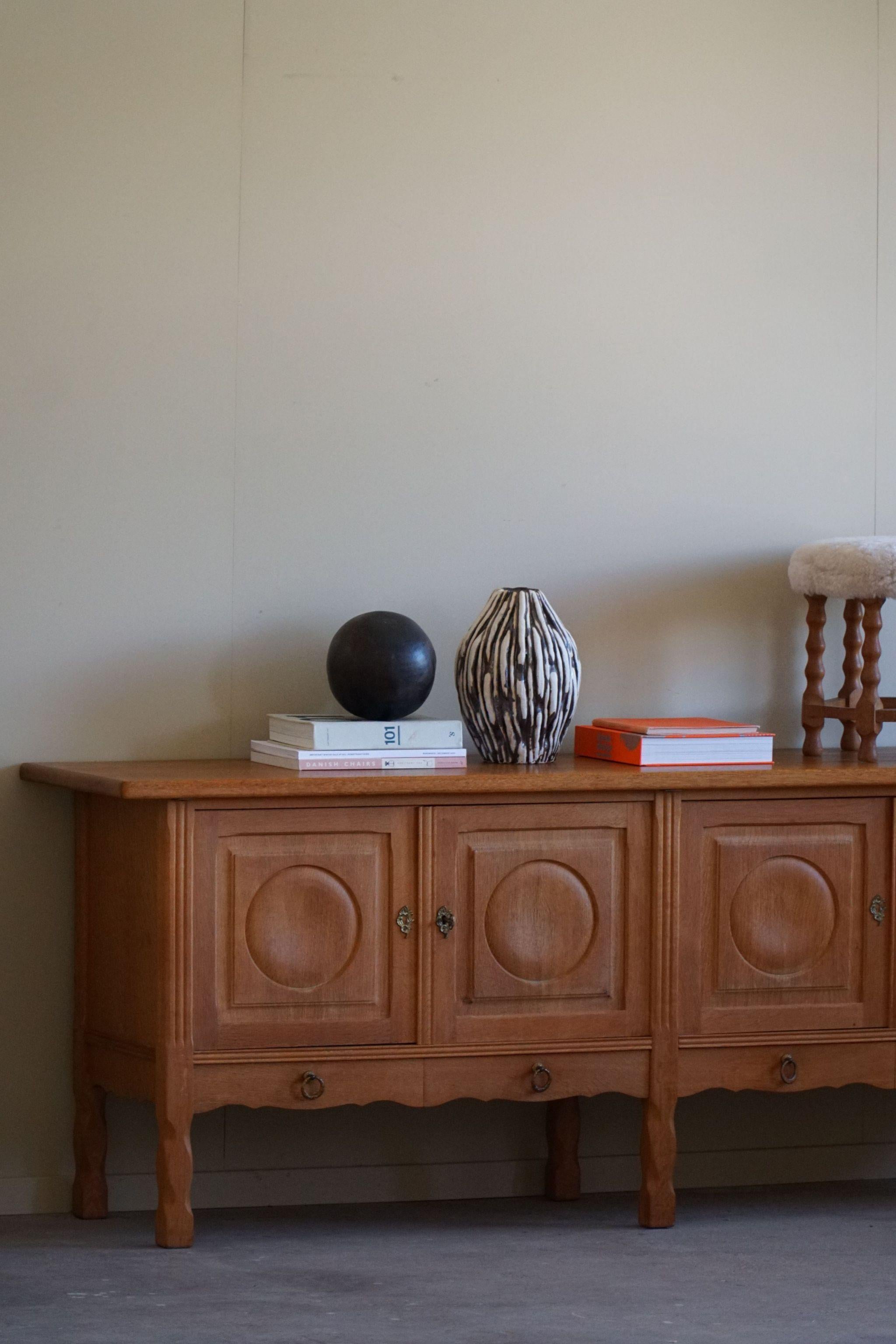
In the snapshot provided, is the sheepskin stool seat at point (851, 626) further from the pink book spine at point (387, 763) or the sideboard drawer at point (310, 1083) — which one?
the sideboard drawer at point (310, 1083)

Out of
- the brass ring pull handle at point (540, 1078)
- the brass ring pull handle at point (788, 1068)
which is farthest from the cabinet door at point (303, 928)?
the brass ring pull handle at point (788, 1068)

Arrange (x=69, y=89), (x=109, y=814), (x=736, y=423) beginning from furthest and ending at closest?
(x=736, y=423) → (x=69, y=89) → (x=109, y=814)

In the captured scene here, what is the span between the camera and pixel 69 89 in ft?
Result: 9.05

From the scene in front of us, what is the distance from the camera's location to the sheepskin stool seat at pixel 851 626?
2.71 meters

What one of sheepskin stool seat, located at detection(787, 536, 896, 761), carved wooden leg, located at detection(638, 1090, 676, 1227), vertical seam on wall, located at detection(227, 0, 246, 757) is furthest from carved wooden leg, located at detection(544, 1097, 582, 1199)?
vertical seam on wall, located at detection(227, 0, 246, 757)

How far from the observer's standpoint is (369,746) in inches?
101

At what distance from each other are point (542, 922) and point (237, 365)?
116 cm

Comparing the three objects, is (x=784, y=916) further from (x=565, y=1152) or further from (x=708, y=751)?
(x=565, y=1152)

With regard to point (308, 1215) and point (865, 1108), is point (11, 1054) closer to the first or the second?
point (308, 1215)

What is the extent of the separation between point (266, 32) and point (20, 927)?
1696mm

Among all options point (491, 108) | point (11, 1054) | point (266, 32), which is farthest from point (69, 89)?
point (11, 1054)

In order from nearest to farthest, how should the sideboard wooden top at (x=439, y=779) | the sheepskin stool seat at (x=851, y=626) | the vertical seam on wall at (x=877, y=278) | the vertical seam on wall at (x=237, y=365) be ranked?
the sideboard wooden top at (x=439, y=779) → the sheepskin stool seat at (x=851, y=626) → the vertical seam on wall at (x=237, y=365) → the vertical seam on wall at (x=877, y=278)

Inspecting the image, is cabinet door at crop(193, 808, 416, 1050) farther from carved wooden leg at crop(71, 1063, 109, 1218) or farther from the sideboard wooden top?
carved wooden leg at crop(71, 1063, 109, 1218)

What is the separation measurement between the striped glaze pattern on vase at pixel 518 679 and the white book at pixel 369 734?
0.23 ft
